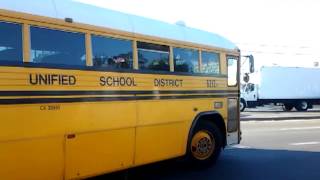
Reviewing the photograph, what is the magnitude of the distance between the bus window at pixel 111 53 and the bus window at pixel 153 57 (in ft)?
0.96

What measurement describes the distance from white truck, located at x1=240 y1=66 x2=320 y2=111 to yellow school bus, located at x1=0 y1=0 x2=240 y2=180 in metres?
29.0

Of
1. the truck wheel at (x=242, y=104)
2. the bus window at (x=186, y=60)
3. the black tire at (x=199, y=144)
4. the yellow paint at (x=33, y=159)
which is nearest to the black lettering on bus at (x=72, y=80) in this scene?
the yellow paint at (x=33, y=159)

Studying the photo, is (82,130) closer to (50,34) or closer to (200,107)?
(50,34)

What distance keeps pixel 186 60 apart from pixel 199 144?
174 centimetres

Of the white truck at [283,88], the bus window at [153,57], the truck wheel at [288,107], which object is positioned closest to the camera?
the bus window at [153,57]

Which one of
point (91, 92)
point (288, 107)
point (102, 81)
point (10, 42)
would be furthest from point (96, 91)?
point (288, 107)

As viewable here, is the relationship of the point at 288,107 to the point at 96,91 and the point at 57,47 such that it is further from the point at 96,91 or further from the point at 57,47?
the point at 57,47

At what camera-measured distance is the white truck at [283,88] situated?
3953 cm

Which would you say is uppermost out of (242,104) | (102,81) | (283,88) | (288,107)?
(102,81)

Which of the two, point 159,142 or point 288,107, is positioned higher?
point 159,142

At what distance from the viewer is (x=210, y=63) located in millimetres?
11062

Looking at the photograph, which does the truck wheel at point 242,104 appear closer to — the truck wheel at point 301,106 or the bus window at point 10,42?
the truck wheel at point 301,106

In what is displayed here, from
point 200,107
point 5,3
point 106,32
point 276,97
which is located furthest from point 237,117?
point 276,97

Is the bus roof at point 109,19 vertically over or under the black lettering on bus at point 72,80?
over
